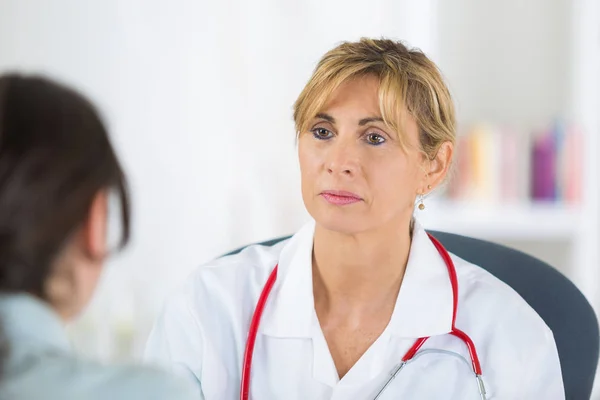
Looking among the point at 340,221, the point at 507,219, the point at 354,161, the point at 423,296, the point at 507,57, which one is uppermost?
the point at 507,57

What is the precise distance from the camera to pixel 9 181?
0.89 m

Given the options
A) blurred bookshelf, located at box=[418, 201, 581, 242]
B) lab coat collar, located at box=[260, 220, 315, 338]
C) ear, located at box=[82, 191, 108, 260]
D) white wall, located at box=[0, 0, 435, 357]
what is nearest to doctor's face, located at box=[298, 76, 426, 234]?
lab coat collar, located at box=[260, 220, 315, 338]

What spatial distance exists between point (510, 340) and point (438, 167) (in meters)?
0.36

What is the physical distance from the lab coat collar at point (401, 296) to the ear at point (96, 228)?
26.7 inches

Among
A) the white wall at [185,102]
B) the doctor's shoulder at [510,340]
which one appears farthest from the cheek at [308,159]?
the white wall at [185,102]

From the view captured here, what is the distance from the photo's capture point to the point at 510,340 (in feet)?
5.19

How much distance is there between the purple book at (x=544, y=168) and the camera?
10.5 feet

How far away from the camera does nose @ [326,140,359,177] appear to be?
1600 millimetres

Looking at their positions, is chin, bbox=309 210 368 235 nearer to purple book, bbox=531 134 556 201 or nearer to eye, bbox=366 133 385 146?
eye, bbox=366 133 385 146

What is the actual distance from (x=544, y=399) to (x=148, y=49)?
227 centimetres

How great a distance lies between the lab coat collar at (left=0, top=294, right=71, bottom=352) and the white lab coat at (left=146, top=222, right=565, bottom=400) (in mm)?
665

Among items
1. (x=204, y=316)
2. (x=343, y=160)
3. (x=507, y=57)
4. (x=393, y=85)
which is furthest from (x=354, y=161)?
(x=507, y=57)

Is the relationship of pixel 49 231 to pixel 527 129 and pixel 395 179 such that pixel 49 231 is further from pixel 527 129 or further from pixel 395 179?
pixel 527 129

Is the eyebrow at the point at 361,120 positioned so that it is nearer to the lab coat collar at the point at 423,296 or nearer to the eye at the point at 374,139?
the eye at the point at 374,139
